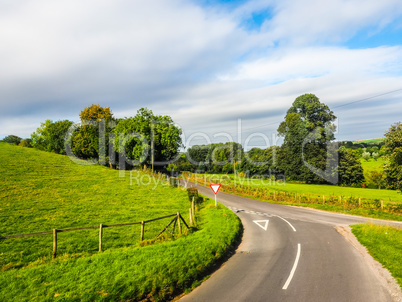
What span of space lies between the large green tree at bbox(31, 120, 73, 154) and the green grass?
282 ft

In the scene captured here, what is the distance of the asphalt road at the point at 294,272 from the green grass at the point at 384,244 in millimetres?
782

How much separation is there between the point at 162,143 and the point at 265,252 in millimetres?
44579

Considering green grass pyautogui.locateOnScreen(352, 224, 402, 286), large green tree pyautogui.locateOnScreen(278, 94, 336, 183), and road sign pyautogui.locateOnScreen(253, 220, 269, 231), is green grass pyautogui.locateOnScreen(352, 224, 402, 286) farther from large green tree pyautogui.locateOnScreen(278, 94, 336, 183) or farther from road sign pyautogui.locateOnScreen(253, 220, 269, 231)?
large green tree pyautogui.locateOnScreen(278, 94, 336, 183)

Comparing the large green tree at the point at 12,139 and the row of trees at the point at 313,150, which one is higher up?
the large green tree at the point at 12,139

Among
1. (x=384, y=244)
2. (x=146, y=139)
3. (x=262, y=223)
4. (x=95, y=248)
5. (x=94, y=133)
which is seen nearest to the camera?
(x=384, y=244)

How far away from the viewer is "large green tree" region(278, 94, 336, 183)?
55.4m

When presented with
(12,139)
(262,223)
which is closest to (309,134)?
Result: (262,223)

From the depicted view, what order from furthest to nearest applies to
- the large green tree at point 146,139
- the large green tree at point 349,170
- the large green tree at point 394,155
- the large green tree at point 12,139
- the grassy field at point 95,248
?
the large green tree at point 12,139 < the large green tree at point 349,170 < the large green tree at point 146,139 < the large green tree at point 394,155 < the grassy field at point 95,248

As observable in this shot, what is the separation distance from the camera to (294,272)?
34.4ft

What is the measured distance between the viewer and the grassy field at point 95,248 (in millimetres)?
8703

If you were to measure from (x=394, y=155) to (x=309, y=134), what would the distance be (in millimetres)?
33391

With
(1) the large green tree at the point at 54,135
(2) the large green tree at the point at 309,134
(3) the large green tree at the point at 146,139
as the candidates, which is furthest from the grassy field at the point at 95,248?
(1) the large green tree at the point at 54,135

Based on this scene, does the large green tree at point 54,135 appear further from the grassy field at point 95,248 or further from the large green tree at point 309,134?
the large green tree at point 309,134

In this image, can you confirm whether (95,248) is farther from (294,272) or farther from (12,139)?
(12,139)
